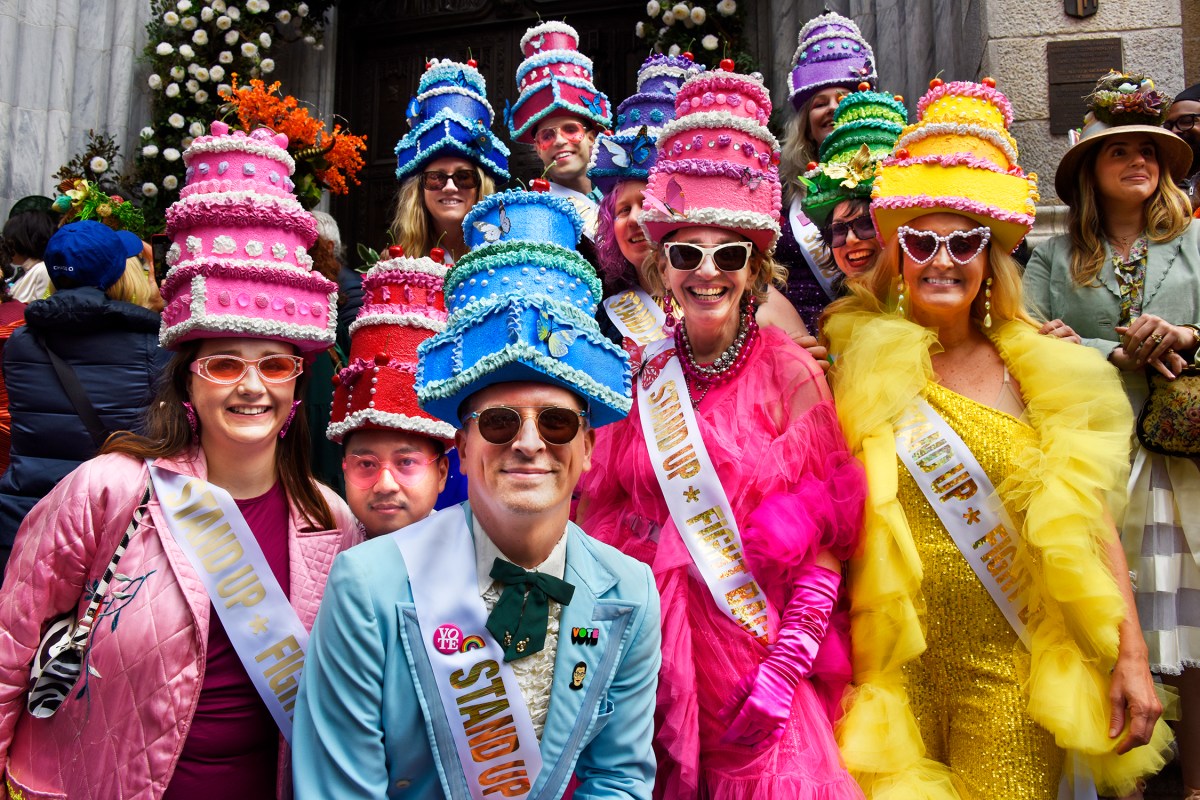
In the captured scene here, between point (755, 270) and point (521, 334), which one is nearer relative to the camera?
point (521, 334)


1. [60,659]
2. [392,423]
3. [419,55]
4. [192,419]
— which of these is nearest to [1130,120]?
[392,423]

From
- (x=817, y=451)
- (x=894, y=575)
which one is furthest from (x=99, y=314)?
(x=894, y=575)

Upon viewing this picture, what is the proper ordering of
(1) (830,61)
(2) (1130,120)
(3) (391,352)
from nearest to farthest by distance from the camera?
1. (3) (391,352)
2. (2) (1130,120)
3. (1) (830,61)

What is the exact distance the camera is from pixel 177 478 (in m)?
2.69

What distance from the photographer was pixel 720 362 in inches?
124

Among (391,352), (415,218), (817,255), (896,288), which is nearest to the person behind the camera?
(391,352)

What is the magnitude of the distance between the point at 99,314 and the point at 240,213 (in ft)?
5.14

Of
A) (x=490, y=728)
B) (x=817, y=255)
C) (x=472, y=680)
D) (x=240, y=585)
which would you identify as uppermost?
(x=817, y=255)

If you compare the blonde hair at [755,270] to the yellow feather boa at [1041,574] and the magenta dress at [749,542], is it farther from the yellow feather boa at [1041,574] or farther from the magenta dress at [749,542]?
the yellow feather boa at [1041,574]

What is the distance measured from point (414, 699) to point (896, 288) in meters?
2.06

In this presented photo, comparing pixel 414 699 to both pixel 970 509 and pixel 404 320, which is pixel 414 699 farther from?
pixel 970 509

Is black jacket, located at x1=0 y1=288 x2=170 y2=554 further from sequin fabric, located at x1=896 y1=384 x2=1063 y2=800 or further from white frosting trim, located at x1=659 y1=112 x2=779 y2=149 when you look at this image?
sequin fabric, located at x1=896 y1=384 x2=1063 y2=800

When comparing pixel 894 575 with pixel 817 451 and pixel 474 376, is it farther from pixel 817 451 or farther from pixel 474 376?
pixel 474 376

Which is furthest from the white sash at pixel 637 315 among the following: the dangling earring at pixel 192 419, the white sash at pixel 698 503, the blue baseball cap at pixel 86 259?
the blue baseball cap at pixel 86 259
